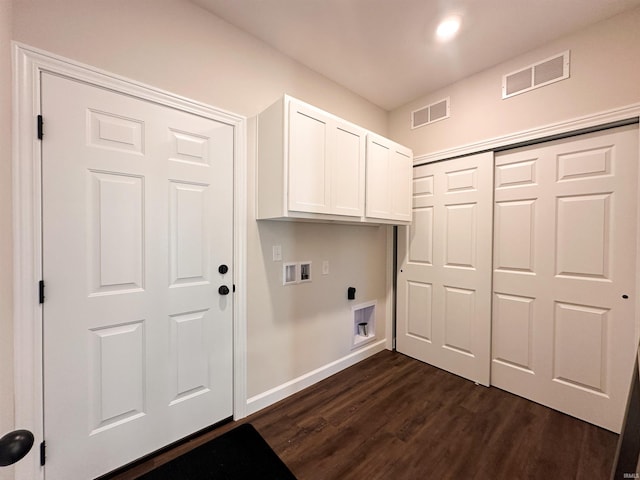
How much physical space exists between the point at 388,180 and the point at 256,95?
1.31 meters

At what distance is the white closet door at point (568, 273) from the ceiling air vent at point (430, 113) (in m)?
0.70

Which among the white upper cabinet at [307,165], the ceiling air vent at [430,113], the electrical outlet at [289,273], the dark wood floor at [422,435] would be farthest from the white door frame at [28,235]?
the ceiling air vent at [430,113]

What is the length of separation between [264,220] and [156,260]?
74 cm

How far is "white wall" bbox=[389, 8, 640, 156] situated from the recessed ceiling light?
0.63m

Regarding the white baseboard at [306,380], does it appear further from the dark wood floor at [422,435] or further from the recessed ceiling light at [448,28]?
the recessed ceiling light at [448,28]

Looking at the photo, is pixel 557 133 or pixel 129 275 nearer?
pixel 129 275

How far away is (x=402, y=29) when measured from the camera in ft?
6.24

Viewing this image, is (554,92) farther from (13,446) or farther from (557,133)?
(13,446)

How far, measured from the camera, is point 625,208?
5.80 feet

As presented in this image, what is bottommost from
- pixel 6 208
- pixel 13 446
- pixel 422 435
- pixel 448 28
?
pixel 422 435

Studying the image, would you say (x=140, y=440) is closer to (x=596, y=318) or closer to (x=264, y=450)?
(x=264, y=450)

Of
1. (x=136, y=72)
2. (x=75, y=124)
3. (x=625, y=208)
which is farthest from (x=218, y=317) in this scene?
(x=625, y=208)

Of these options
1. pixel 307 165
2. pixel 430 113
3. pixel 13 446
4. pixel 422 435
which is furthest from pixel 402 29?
pixel 422 435

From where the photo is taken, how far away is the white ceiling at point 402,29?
5.59ft
